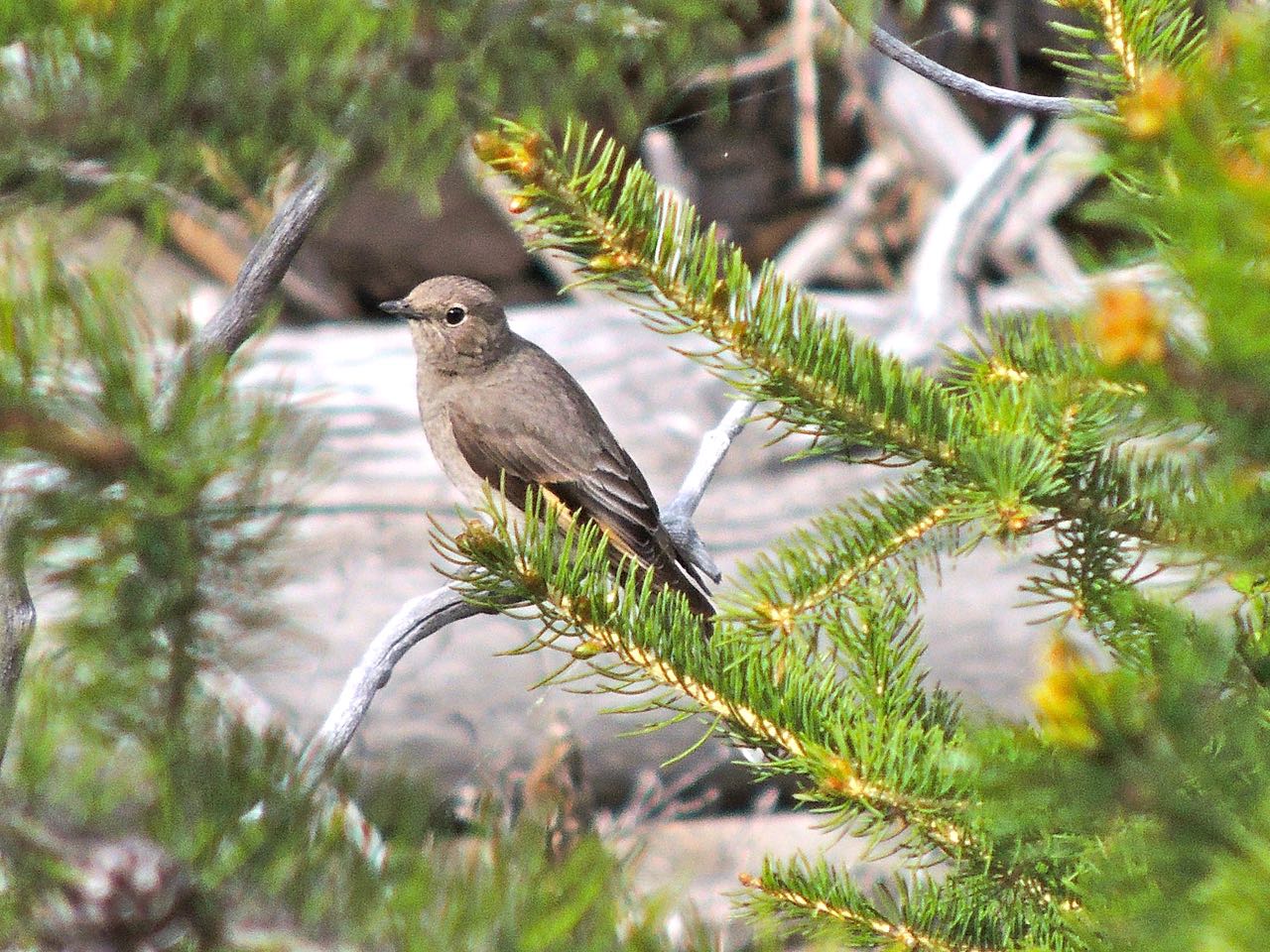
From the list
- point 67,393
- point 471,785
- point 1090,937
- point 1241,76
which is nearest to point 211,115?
point 67,393

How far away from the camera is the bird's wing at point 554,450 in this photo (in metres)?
4.61

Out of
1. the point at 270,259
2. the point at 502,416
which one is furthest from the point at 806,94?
the point at 270,259

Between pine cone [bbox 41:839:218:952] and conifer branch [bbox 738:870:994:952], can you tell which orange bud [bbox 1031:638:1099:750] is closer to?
pine cone [bbox 41:839:218:952]

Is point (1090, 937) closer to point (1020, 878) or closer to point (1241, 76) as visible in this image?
point (1020, 878)

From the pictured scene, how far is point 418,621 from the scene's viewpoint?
2791mm

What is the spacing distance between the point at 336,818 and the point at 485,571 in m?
1.11

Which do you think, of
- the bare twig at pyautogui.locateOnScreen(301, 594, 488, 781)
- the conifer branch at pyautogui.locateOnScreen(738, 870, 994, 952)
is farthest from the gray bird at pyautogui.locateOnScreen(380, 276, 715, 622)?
the conifer branch at pyautogui.locateOnScreen(738, 870, 994, 952)

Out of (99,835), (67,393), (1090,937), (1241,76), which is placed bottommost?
(1090,937)

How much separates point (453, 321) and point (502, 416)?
0.48m

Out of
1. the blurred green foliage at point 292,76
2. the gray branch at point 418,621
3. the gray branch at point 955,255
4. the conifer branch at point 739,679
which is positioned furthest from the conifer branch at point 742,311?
the gray branch at point 955,255

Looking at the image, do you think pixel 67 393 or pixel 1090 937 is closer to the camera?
pixel 67 393

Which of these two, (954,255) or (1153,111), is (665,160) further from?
(1153,111)

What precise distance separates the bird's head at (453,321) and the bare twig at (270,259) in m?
2.73

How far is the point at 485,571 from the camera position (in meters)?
2.31
